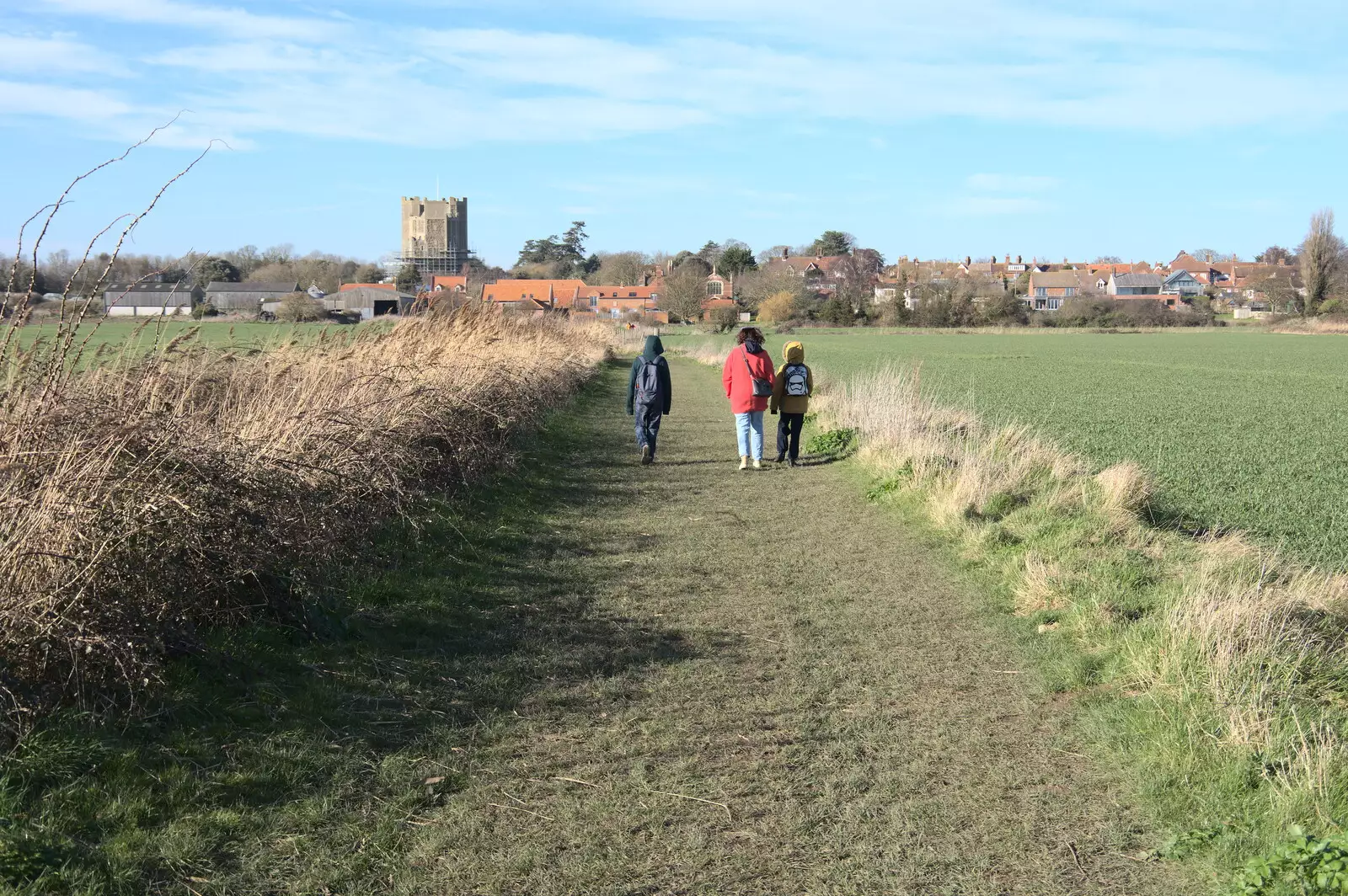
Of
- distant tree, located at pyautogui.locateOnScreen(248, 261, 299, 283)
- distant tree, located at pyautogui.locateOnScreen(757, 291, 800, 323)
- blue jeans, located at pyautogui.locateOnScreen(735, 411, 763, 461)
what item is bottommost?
blue jeans, located at pyautogui.locateOnScreen(735, 411, 763, 461)

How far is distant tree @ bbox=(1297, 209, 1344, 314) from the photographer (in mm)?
95625

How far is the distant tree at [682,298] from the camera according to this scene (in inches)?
3706

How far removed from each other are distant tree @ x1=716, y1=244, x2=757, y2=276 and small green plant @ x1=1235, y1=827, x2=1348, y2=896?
393ft

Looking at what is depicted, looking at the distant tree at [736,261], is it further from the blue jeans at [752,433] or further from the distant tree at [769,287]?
the blue jeans at [752,433]

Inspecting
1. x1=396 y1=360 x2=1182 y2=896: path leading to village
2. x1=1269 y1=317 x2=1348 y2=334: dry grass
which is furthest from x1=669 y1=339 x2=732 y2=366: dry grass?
x1=1269 y1=317 x2=1348 y2=334: dry grass

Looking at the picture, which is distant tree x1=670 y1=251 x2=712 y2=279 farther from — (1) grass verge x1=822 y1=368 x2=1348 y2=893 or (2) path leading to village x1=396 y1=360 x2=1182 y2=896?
(2) path leading to village x1=396 y1=360 x2=1182 y2=896

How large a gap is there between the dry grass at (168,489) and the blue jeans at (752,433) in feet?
15.7

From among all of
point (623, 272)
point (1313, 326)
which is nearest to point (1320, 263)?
point (1313, 326)

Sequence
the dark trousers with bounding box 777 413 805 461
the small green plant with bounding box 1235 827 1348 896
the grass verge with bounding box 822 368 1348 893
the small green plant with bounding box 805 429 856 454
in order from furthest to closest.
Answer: the small green plant with bounding box 805 429 856 454 < the dark trousers with bounding box 777 413 805 461 < the grass verge with bounding box 822 368 1348 893 < the small green plant with bounding box 1235 827 1348 896

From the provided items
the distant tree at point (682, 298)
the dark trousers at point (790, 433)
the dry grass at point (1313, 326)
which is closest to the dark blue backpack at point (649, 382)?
the dark trousers at point (790, 433)

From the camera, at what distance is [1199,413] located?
923 inches

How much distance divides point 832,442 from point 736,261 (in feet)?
357

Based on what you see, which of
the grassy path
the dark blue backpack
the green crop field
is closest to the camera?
the grassy path

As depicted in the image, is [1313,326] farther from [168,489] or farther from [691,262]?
[168,489]
